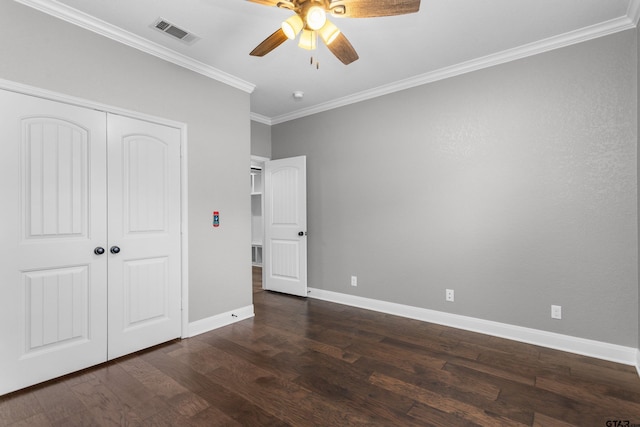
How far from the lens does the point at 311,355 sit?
9.13 feet

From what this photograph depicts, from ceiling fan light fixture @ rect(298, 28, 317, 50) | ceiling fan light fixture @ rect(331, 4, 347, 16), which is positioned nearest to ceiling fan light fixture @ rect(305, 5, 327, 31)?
ceiling fan light fixture @ rect(331, 4, 347, 16)

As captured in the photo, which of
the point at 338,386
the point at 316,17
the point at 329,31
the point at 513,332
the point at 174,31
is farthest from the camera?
the point at 513,332

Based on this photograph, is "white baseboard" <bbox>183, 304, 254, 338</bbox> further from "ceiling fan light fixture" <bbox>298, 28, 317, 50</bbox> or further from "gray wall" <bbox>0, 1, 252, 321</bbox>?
"ceiling fan light fixture" <bbox>298, 28, 317, 50</bbox>

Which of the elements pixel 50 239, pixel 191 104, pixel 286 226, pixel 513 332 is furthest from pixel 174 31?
pixel 513 332

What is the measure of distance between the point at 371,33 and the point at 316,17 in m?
1.15

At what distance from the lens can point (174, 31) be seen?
273cm

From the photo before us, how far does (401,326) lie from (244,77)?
11.1 feet

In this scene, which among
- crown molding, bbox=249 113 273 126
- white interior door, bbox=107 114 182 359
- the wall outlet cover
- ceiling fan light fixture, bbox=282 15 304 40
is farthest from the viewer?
crown molding, bbox=249 113 273 126

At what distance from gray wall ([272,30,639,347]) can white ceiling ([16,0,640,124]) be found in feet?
0.61

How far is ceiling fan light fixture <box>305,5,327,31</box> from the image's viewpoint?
1.84 metres

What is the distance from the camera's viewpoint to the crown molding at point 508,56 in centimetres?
261

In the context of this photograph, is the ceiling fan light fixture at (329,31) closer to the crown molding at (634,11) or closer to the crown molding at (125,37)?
the crown molding at (125,37)

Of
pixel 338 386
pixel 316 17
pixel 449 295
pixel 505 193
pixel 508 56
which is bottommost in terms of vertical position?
pixel 338 386

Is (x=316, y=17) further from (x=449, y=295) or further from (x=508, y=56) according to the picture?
(x=449, y=295)
